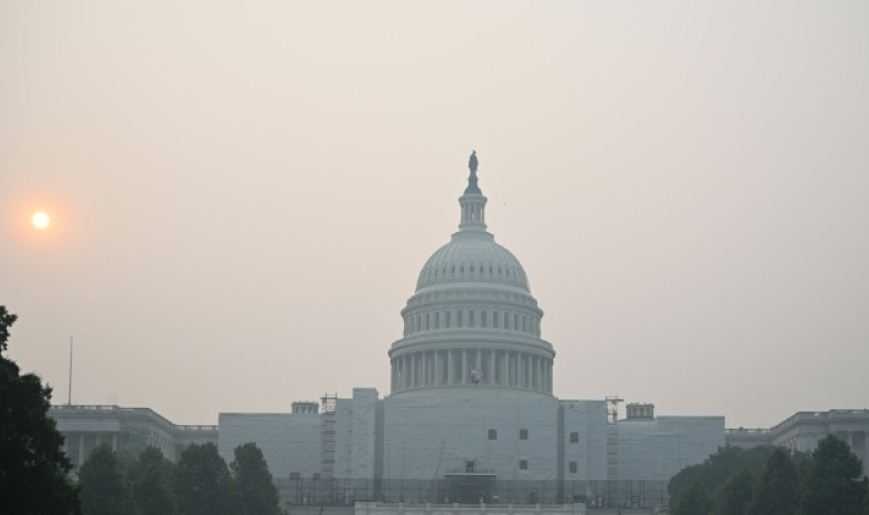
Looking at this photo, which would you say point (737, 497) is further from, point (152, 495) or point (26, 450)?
point (26, 450)

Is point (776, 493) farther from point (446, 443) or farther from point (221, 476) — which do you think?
point (446, 443)

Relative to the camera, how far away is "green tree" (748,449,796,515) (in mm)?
118438

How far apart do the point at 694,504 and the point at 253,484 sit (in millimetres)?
29206

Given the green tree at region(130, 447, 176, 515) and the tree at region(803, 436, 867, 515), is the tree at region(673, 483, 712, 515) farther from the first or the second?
the green tree at region(130, 447, 176, 515)

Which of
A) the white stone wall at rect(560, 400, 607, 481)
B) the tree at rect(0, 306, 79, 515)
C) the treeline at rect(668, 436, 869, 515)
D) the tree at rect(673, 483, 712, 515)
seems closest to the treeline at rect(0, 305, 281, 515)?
the tree at rect(0, 306, 79, 515)

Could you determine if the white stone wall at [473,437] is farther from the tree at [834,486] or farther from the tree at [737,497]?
the tree at [834,486]

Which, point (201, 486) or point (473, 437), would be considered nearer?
point (201, 486)

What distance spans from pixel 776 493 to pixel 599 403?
79839 mm

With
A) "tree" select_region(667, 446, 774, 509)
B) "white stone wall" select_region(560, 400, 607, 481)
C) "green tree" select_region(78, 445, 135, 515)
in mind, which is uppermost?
"white stone wall" select_region(560, 400, 607, 481)

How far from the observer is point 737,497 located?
128 metres

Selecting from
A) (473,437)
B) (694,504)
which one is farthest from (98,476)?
(473,437)

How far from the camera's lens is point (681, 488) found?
6786 inches

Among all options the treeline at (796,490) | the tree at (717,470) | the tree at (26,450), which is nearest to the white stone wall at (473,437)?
the tree at (717,470)

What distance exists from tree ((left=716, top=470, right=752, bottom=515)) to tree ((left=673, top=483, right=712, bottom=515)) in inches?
251
